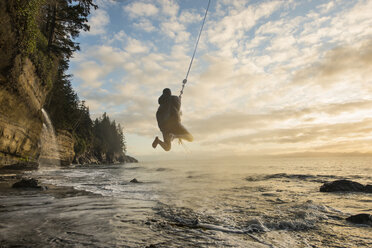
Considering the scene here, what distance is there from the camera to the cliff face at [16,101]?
13321mm

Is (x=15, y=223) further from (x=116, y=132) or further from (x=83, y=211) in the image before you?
(x=116, y=132)

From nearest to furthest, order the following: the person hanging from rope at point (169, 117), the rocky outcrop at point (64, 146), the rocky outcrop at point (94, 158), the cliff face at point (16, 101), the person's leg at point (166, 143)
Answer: the person hanging from rope at point (169, 117) → the person's leg at point (166, 143) → the cliff face at point (16, 101) → the rocky outcrop at point (64, 146) → the rocky outcrop at point (94, 158)

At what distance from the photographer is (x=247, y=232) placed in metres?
4.70

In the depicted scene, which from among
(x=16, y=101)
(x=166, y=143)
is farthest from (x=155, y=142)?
(x=16, y=101)

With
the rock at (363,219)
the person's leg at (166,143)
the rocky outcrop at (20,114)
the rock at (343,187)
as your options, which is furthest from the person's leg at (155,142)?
the rocky outcrop at (20,114)

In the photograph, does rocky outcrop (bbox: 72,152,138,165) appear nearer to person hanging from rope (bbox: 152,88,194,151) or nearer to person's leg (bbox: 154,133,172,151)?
person's leg (bbox: 154,133,172,151)

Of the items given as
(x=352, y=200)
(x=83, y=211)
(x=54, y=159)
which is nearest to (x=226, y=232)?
(x=83, y=211)

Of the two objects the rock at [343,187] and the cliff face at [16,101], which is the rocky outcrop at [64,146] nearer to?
the cliff face at [16,101]

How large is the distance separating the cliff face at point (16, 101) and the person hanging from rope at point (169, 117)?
11.8 metres

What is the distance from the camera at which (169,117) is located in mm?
7965

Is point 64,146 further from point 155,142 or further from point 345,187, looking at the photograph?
point 345,187

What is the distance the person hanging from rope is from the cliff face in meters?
11.8

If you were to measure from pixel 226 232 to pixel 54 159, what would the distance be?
3577 cm

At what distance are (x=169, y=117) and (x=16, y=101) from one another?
1366cm
